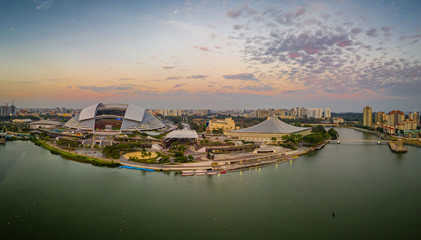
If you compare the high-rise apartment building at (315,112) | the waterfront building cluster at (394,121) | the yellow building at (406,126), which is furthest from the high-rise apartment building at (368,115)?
the high-rise apartment building at (315,112)

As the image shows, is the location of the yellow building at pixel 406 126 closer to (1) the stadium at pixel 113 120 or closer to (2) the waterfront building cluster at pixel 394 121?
(2) the waterfront building cluster at pixel 394 121

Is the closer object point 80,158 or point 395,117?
point 80,158

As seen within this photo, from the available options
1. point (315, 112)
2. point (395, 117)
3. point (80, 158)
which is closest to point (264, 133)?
point (80, 158)

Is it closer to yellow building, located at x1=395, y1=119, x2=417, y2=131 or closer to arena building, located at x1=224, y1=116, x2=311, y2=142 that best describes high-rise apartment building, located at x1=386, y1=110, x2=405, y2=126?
yellow building, located at x1=395, y1=119, x2=417, y2=131

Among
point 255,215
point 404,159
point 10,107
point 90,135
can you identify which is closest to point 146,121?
point 90,135

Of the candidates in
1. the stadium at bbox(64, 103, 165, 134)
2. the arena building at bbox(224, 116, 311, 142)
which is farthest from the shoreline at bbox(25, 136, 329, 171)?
the stadium at bbox(64, 103, 165, 134)

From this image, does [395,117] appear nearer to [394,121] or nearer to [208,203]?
[394,121]
